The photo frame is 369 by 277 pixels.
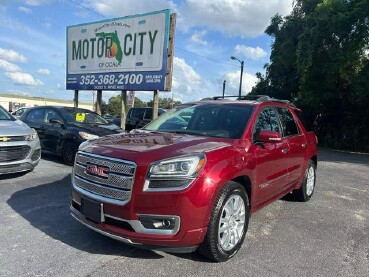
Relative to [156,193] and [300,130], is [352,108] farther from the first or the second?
[156,193]

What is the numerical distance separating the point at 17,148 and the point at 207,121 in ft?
13.6

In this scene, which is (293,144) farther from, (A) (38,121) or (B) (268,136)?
(A) (38,121)

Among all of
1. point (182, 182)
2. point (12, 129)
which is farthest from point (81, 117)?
point (182, 182)

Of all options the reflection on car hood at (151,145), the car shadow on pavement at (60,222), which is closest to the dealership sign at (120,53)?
the car shadow on pavement at (60,222)

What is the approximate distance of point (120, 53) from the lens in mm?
14062

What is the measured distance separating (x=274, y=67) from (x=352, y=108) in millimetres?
6591

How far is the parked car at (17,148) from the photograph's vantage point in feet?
22.5

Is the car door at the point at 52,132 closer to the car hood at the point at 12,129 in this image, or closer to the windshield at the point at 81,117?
the windshield at the point at 81,117

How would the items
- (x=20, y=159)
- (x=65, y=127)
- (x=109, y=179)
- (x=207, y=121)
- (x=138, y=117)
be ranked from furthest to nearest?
(x=138, y=117) < (x=65, y=127) < (x=20, y=159) < (x=207, y=121) < (x=109, y=179)

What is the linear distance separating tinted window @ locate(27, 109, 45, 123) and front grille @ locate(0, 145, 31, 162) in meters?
3.34

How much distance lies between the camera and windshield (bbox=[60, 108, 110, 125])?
9.92 m

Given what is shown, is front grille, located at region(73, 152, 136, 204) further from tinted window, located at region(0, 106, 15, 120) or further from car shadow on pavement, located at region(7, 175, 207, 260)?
tinted window, located at region(0, 106, 15, 120)

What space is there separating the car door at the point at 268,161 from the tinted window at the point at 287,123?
205 mm

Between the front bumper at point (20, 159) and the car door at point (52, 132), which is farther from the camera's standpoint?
the car door at point (52, 132)
